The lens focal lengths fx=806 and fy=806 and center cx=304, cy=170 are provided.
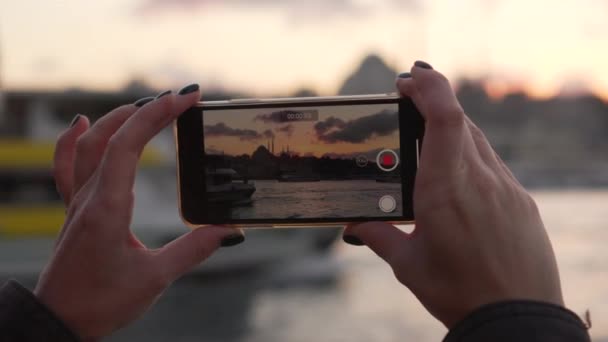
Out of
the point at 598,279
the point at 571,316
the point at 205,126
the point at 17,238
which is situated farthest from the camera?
the point at 598,279

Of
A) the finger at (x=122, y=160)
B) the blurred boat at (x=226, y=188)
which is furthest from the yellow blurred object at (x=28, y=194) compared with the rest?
the finger at (x=122, y=160)

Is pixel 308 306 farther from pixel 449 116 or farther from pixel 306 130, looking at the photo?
pixel 449 116

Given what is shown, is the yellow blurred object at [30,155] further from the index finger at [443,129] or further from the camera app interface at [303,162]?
the index finger at [443,129]

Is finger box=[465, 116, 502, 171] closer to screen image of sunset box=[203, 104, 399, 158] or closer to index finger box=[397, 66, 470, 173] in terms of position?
index finger box=[397, 66, 470, 173]

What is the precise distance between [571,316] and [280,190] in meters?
0.49

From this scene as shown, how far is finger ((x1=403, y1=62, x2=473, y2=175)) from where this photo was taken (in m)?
0.80

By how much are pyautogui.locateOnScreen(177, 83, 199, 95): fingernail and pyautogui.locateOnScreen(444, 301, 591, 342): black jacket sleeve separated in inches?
17.2

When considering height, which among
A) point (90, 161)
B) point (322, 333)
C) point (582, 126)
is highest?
point (90, 161)

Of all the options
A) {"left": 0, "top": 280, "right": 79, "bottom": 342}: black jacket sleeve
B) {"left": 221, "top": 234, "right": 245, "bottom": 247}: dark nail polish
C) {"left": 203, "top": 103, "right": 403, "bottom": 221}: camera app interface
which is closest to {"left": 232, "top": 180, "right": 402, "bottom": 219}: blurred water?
{"left": 203, "top": 103, "right": 403, "bottom": 221}: camera app interface

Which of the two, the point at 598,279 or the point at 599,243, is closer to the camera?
the point at 598,279

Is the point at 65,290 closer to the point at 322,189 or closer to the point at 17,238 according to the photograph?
the point at 322,189

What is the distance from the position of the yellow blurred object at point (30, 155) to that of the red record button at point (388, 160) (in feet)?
29.4

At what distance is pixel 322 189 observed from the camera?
1.12 m

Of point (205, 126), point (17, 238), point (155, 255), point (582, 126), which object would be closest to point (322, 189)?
point (205, 126)
